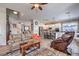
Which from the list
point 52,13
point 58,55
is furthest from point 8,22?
point 58,55

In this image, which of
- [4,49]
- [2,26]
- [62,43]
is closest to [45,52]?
[62,43]

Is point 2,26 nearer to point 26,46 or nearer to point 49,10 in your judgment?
point 26,46

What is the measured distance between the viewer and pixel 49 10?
90.3 inches

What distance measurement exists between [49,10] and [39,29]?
38 cm

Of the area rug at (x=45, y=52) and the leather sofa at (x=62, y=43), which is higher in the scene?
the leather sofa at (x=62, y=43)

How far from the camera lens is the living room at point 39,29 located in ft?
7.47

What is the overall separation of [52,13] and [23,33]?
0.62 metres

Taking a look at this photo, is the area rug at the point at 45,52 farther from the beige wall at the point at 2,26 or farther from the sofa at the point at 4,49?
the beige wall at the point at 2,26

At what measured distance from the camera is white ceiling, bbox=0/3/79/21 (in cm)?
228

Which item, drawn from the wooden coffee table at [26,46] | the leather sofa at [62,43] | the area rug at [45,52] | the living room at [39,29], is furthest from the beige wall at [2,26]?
the leather sofa at [62,43]

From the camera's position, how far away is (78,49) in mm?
2309

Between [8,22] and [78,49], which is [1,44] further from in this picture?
[78,49]

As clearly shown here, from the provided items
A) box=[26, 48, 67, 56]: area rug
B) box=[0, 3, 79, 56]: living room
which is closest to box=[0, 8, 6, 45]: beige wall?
box=[0, 3, 79, 56]: living room

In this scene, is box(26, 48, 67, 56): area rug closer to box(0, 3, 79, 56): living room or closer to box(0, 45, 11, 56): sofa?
box(0, 3, 79, 56): living room
